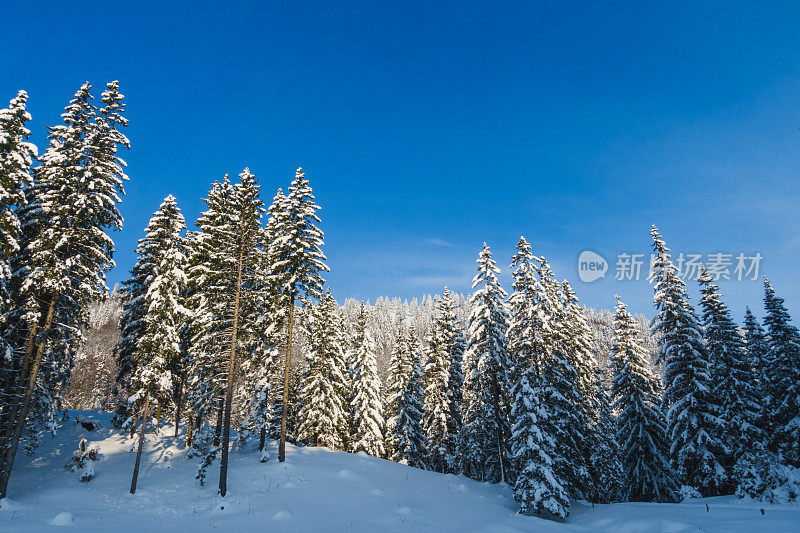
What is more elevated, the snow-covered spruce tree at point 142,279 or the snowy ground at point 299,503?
the snow-covered spruce tree at point 142,279

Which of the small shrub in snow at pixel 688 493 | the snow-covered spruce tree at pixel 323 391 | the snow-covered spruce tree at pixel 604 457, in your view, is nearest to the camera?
the small shrub in snow at pixel 688 493

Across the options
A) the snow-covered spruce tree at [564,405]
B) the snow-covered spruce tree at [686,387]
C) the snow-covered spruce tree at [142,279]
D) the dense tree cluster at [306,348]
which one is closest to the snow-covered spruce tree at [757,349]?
the dense tree cluster at [306,348]

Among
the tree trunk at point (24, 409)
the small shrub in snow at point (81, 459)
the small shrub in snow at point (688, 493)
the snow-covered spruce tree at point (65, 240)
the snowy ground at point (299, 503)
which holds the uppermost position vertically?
the snow-covered spruce tree at point (65, 240)

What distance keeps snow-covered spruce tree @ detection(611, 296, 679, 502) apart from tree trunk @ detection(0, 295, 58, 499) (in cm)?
3546

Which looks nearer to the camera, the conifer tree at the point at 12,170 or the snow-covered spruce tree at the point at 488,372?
the conifer tree at the point at 12,170

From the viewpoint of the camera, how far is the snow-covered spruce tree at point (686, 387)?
23.8 meters

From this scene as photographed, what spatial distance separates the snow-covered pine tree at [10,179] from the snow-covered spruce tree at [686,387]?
36.5 meters

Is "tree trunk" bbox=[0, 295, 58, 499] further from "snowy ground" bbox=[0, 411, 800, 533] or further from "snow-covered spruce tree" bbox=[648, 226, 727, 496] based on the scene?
"snow-covered spruce tree" bbox=[648, 226, 727, 496]

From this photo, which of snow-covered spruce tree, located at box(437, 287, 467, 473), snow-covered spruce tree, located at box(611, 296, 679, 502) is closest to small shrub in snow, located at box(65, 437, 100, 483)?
snow-covered spruce tree, located at box(437, 287, 467, 473)

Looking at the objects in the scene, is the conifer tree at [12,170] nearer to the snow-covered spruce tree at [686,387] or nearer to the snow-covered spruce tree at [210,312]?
the snow-covered spruce tree at [210,312]

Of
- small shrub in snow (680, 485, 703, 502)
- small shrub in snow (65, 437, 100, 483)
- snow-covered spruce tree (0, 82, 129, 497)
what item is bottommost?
small shrub in snow (680, 485, 703, 502)

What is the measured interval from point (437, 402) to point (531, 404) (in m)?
15.9

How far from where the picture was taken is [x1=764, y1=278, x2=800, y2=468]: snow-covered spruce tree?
979 inches

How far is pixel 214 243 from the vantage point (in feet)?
87.7
